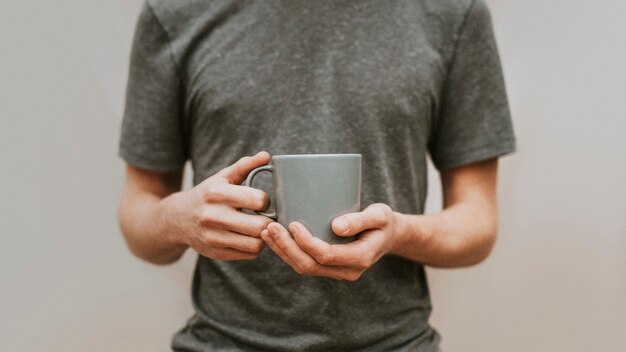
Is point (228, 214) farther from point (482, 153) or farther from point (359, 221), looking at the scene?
point (482, 153)

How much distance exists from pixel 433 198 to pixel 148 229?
641 millimetres

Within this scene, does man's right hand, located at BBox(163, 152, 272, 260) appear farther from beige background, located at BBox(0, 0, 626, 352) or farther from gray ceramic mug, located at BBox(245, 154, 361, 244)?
beige background, located at BBox(0, 0, 626, 352)

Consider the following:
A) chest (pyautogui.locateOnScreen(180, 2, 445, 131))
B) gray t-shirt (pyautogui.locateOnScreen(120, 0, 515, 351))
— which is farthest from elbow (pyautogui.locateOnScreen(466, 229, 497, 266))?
chest (pyautogui.locateOnScreen(180, 2, 445, 131))

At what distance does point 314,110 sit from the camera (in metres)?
0.83

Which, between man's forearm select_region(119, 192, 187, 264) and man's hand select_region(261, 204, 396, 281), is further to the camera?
man's forearm select_region(119, 192, 187, 264)

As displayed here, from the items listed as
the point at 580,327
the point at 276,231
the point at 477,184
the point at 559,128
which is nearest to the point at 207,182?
the point at 276,231

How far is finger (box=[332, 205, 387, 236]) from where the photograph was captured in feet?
1.94

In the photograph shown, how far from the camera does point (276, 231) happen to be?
60 centimetres

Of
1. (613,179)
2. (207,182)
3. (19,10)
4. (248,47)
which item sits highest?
(19,10)

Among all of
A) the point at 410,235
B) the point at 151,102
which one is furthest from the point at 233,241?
the point at 151,102

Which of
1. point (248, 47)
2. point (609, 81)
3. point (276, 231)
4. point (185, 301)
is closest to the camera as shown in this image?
point (276, 231)

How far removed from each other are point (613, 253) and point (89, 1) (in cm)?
118

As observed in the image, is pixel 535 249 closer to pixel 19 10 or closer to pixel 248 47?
pixel 248 47

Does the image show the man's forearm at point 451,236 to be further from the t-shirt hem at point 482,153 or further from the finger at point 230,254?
the finger at point 230,254
